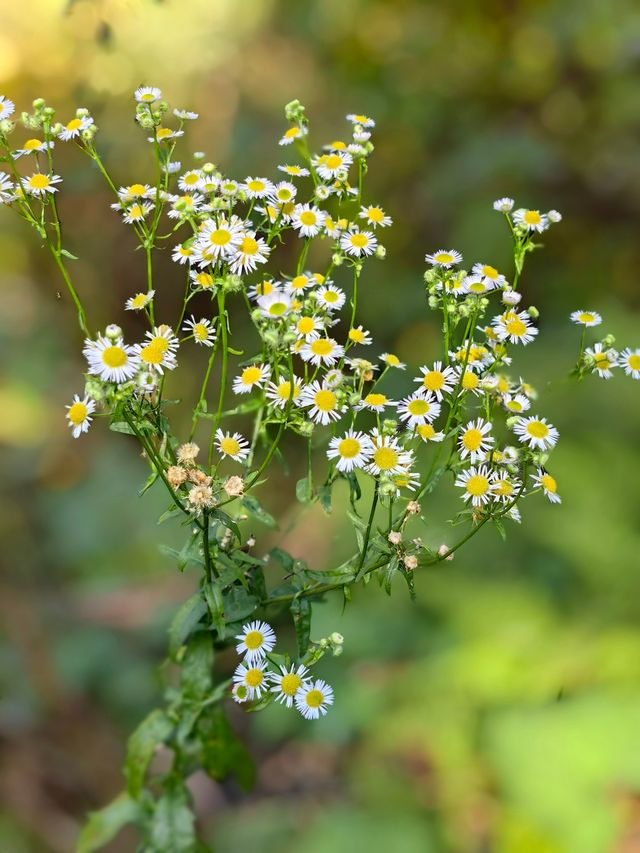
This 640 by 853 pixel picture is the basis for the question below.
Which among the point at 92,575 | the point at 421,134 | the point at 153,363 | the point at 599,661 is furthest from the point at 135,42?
the point at 599,661

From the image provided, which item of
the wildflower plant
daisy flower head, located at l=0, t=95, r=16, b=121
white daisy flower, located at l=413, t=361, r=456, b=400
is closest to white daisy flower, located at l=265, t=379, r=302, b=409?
the wildflower plant

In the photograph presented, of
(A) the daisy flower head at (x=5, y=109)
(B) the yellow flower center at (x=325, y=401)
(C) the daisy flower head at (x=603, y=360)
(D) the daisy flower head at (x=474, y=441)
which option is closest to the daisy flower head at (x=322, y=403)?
(B) the yellow flower center at (x=325, y=401)

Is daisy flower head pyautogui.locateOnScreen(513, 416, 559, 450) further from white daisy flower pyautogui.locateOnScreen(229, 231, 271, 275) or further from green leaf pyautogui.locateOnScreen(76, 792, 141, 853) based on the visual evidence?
green leaf pyautogui.locateOnScreen(76, 792, 141, 853)

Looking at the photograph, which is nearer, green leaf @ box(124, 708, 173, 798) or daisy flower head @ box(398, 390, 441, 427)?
daisy flower head @ box(398, 390, 441, 427)

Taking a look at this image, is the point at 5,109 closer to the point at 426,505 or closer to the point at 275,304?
the point at 275,304

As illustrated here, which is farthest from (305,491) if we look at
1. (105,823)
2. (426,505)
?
(426,505)

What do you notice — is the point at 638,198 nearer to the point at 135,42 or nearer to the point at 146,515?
the point at 135,42
